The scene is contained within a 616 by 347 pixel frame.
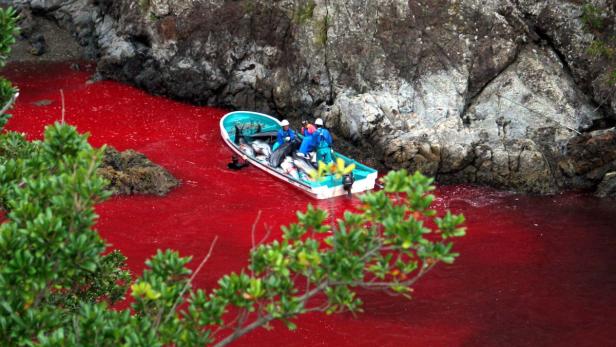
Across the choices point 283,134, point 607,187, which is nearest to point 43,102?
point 283,134

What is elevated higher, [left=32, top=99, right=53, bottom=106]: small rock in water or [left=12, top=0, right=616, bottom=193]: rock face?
[left=12, top=0, right=616, bottom=193]: rock face

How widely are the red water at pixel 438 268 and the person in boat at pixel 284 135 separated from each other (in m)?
1.21

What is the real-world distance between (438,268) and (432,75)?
808cm

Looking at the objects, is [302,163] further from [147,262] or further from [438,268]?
[147,262]

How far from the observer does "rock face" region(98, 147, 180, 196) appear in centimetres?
1912

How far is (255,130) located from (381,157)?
4.37 metres

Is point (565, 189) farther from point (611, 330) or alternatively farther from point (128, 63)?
point (128, 63)

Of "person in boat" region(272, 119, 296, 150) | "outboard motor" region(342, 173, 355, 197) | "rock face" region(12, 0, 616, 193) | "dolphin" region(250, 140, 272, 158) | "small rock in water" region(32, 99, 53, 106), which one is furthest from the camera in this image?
"small rock in water" region(32, 99, 53, 106)

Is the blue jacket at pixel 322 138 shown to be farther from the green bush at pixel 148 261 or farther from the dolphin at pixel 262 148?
the green bush at pixel 148 261

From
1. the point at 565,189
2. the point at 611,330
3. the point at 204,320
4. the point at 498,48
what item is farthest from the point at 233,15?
the point at 204,320

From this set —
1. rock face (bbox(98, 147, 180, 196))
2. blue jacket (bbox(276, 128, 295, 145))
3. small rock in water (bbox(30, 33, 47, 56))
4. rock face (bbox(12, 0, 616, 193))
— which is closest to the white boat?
blue jacket (bbox(276, 128, 295, 145))

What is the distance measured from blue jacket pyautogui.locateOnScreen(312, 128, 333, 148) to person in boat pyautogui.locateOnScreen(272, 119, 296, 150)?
1035mm

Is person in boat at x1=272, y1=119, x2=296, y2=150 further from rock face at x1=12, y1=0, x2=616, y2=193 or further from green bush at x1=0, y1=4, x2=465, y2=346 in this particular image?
green bush at x1=0, y1=4, x2=465, y2=346

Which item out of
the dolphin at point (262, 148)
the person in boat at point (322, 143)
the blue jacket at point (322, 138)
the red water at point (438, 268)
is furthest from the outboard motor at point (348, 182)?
the dolphin at point (262, 148)
